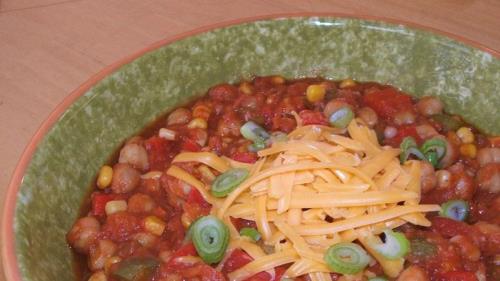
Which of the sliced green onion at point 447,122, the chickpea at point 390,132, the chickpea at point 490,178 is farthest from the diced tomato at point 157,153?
the chickpea at point 490,178

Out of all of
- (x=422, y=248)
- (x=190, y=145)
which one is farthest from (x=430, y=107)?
(x=190, y=145)

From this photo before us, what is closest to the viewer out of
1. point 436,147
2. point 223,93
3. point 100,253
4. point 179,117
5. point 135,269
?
point 135,269

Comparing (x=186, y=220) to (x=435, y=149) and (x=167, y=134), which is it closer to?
(x=167, y=134)

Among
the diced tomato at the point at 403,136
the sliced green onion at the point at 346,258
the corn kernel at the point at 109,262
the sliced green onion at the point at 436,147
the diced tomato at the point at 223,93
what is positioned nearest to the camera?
the sliced green onion at the point at 346,258

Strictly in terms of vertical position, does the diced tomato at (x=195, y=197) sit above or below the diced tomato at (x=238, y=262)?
above

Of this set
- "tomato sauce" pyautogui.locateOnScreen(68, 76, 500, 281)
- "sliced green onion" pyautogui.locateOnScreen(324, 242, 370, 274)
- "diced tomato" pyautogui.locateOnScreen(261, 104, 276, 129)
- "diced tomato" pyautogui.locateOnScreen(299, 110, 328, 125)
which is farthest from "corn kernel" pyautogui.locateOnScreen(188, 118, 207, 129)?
"sliced green onion" pyautogui.locateOnScreen(324, 242, 370, 274)

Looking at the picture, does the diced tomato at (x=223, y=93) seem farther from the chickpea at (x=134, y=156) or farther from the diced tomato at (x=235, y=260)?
the diced tomato at (x=235, y=260)

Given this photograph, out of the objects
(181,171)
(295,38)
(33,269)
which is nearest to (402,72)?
(295,38)

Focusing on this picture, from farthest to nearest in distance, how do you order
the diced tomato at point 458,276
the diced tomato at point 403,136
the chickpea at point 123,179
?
the diced tomato at point 403,136
the chickpea at point 123,179
the diced tomato at point 458,276
